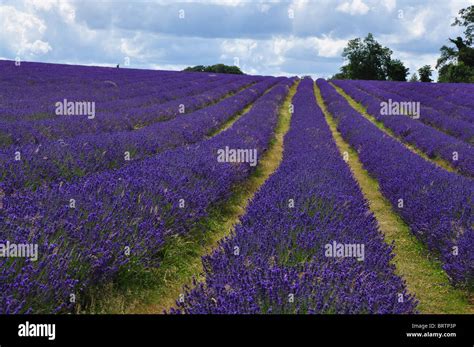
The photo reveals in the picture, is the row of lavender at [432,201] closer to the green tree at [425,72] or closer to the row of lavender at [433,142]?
the row of lavender at [433,142]

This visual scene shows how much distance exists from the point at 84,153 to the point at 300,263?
3939mm

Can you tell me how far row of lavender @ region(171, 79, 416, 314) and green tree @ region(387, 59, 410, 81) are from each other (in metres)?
50.1

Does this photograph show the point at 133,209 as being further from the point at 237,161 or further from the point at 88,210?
the point at 237,161

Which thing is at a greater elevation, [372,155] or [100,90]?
[100,90]

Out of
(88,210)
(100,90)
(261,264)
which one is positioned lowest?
(261,264)

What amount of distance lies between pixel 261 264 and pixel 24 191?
101 inches

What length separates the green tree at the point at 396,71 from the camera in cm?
5168

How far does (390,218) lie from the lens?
634cm

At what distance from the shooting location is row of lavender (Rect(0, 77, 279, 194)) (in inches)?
190

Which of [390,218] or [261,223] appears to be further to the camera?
[390,218]

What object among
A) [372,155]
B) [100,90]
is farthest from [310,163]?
[100,90]

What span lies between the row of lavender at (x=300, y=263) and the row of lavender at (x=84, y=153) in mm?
2245
